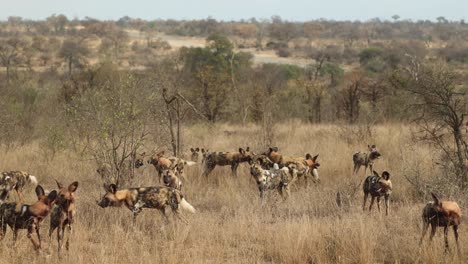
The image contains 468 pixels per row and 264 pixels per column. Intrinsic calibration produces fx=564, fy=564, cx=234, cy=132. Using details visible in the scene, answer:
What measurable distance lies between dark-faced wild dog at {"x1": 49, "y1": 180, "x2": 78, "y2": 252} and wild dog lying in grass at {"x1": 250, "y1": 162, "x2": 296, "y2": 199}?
363 cm

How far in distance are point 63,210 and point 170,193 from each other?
1.79 m

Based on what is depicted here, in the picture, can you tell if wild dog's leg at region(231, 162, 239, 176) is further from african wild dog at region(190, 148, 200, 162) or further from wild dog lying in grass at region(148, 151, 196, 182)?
african wild dog at region(190, 148, 200, 162)

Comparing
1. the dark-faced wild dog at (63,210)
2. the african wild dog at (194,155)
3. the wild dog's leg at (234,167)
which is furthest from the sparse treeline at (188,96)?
the dark-faced wild dog at (63,210)

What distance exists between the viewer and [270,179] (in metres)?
9.31

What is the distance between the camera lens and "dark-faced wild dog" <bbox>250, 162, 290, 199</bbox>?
30.3 ft

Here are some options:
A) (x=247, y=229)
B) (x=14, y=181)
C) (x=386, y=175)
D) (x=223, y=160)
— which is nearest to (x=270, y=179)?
(x=386, y=175)

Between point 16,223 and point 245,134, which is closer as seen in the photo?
point 16,223

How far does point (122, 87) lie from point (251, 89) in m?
12.2

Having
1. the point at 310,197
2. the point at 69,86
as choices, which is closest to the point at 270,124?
the point at 310,197

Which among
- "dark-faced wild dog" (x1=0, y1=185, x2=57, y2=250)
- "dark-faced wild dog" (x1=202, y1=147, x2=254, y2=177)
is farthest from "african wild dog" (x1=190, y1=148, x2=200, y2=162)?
"dark-faced wild dog" (x1=0, y1=185, x2=57, y2=250)

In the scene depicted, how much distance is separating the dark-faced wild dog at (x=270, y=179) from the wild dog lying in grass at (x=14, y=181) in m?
3.84

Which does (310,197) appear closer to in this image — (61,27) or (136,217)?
(136,217)

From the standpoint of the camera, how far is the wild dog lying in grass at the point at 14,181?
30.2 feet

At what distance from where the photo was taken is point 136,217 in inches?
303
